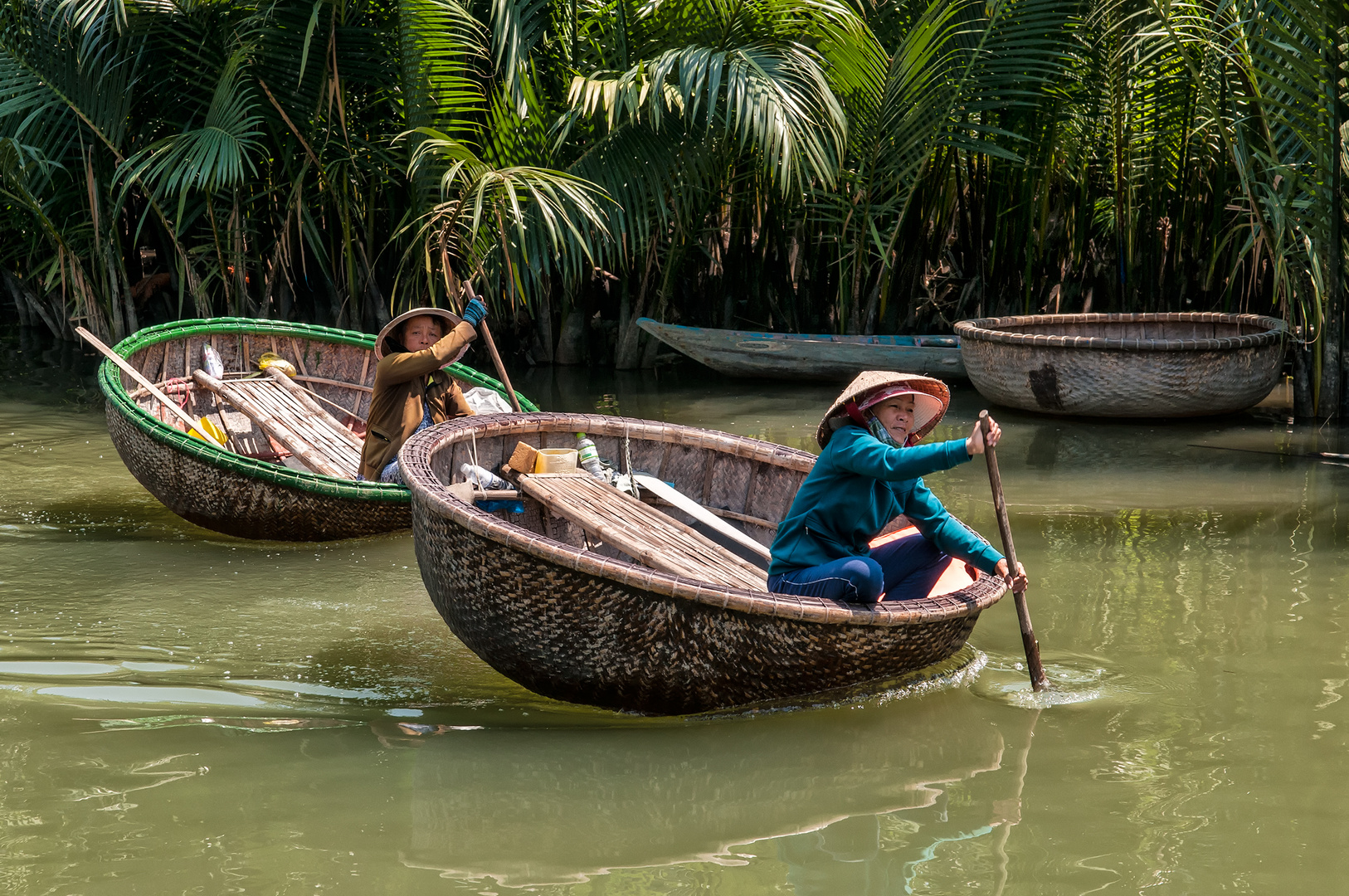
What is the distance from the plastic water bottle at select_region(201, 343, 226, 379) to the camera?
6195 mm

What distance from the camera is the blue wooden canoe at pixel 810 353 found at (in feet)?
28.4

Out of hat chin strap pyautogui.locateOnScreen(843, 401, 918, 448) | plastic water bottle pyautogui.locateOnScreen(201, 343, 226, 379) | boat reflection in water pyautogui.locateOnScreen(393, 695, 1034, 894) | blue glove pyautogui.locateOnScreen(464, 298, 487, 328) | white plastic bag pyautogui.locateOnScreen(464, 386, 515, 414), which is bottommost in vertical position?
boat reflection in water pyautogui.locateOnScreen(393, 695, 1034, 894)

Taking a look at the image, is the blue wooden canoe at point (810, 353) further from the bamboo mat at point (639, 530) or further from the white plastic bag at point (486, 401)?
the bamboo mat at point (639, 530)

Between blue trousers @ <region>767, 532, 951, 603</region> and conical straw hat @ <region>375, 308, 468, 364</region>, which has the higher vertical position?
conical straw hat @ <region>375, 308, 468, 364</region>

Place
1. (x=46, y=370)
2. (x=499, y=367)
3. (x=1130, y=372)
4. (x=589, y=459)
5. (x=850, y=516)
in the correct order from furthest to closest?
(x=46, y=370)
(x=1130, y=372)
(x=499, y=367)
(x=589, y=459)
(x=850, y=516)

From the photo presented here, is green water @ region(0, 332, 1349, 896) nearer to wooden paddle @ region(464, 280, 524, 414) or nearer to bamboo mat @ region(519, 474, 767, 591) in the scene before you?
bamboo mat @ region(519, 474, 767, 591)

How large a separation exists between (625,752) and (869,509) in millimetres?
914

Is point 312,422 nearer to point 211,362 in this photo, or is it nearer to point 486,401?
point 211,362

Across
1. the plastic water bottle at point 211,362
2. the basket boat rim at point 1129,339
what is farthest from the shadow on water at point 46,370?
the basket boat rim at point 1129,339

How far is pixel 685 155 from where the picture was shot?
8047 mm

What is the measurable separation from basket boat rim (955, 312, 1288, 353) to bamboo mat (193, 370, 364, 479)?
3.91m

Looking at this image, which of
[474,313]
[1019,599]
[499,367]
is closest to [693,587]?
[1019,599]

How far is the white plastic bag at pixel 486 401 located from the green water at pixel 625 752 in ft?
3.57

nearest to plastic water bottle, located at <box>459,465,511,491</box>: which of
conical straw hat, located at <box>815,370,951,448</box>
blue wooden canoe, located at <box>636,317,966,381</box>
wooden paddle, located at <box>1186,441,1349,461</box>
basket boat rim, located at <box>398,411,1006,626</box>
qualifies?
basket boat rim, located at <box>398,411,1006,626</box>
